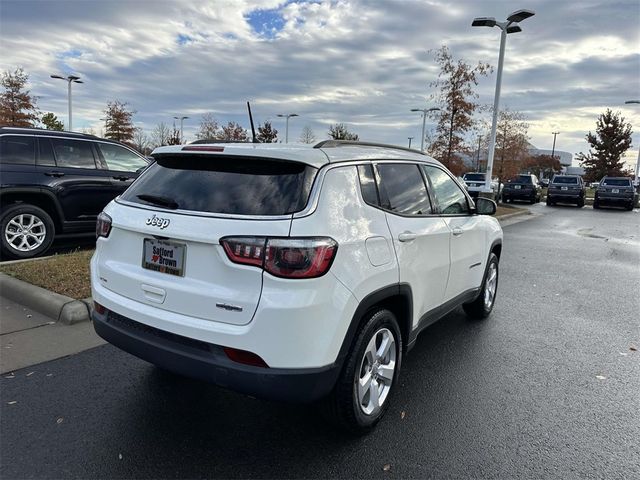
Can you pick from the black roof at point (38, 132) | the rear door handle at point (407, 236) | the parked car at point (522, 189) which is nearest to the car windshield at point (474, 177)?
the parked car at point (522, 189)

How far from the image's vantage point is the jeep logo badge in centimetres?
269

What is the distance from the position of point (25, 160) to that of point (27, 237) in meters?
1.09

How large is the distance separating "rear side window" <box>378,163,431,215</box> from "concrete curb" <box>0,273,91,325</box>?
3169mm

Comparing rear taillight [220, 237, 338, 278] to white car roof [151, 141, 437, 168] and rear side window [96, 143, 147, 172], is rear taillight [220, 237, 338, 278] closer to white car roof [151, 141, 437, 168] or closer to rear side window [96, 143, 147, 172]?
white car roof [151, 141, 437, 168]

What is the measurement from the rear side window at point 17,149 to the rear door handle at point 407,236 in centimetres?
600

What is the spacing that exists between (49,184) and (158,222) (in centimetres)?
517

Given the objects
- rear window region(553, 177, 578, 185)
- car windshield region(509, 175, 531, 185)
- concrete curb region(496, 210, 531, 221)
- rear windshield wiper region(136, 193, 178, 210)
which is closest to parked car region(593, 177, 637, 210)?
rear window region(553, 177, 578, 185)

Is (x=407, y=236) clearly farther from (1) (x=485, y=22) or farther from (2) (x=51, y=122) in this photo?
(2) (x=51, y=122)

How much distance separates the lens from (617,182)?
26.0m

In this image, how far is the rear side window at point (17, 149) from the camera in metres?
6.57

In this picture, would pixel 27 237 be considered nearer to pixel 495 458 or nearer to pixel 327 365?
pixel 327 365

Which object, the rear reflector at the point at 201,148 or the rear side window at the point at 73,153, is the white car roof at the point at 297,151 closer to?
the rear reflector at the point at 201,148

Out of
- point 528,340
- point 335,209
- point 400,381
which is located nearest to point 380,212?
point 335,209

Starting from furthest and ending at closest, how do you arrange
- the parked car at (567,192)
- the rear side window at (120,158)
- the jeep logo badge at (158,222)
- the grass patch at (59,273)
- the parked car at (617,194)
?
the parked car at (567,192) → the parked car at (617,194) → the rear side window at (120,158) → the grass patch at (59,273) → the jeep logo badge at (158,222)
